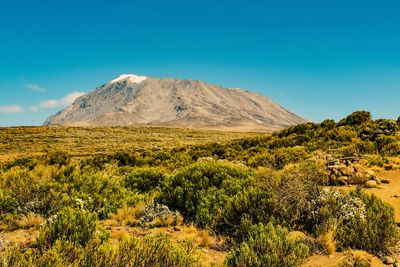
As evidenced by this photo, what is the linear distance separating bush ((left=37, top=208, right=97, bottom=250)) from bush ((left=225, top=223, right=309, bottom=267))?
2.73m

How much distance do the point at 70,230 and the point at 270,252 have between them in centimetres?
380

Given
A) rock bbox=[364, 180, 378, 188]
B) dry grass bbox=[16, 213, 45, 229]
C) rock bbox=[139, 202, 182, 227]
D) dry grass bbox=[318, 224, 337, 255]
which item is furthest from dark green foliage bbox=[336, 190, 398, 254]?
dry grass bbox=[16, 213, 45, 229]

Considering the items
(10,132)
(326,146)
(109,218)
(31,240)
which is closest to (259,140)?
(326,146)

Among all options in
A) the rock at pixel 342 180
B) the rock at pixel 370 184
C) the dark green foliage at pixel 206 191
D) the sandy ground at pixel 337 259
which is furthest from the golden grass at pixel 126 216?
the rock at pixel 370 184

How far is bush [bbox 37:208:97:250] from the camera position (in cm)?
641

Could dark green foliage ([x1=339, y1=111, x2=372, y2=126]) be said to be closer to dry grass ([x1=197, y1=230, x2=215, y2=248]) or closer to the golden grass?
the golden grass

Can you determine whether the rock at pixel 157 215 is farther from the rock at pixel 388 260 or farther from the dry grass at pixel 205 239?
the rock at pixel 388 260

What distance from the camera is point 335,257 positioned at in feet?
22.5

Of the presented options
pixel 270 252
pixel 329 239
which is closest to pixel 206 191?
pixel 329 239

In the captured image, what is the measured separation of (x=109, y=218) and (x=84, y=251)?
15.9 feet

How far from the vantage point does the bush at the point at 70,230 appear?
6.41 metres

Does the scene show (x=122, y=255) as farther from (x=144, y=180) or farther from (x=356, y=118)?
(x=356, y=118)

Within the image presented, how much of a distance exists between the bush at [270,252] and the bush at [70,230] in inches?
108

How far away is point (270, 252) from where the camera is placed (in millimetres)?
5770
